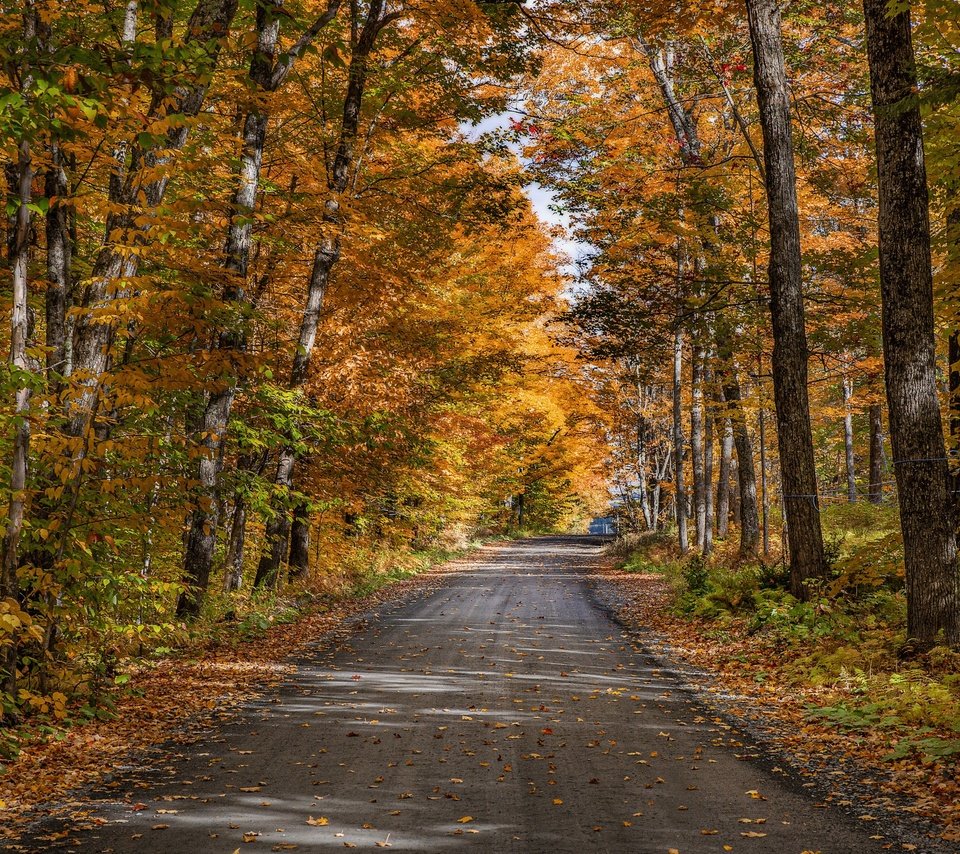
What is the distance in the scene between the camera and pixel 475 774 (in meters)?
5.49

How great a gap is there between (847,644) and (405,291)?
1044 centimetres

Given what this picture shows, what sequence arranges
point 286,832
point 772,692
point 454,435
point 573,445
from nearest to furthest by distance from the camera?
point 286,832, point 772,692, point 454,435, point 573,445

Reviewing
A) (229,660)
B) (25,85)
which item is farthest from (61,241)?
(229,660)

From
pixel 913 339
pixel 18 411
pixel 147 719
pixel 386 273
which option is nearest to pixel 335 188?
pixel 386 273

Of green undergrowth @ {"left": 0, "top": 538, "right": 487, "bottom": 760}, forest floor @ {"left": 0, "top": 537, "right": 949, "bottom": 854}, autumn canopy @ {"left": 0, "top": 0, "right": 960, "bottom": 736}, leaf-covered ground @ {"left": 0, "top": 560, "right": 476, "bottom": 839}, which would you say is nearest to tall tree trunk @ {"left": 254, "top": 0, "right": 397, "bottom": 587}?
autumn canopy @ {"left": 0, "top": 0, "right": 960, "bottom": 736}

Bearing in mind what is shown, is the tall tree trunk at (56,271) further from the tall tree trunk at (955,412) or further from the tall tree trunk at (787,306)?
the tall tree trunk at (955,412)

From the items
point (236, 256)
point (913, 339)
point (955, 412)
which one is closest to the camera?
point (913, 339)

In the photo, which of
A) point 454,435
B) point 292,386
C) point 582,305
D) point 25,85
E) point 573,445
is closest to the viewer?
point 25,85

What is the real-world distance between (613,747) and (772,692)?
2.91 meters

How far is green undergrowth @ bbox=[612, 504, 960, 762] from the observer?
6.58 m

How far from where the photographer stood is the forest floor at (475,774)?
4.38 metres

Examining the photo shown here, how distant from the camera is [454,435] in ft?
75.4

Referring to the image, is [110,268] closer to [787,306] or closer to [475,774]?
[475,774]

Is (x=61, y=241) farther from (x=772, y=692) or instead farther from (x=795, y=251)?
(x=795, y=251)
